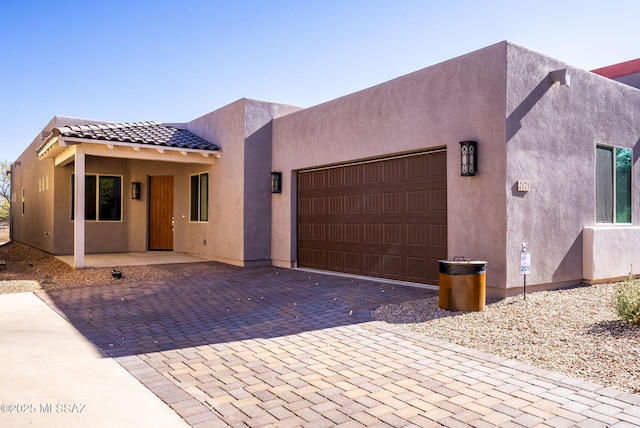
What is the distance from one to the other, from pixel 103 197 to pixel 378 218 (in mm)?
10038

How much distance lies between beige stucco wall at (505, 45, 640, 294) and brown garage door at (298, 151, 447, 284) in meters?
1.29

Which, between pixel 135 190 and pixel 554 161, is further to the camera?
pixel 135 190

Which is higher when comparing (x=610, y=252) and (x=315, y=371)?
(x=610, y=252)

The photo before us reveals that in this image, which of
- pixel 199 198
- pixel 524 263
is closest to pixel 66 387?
pixel 524 263

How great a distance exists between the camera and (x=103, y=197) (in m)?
15.4

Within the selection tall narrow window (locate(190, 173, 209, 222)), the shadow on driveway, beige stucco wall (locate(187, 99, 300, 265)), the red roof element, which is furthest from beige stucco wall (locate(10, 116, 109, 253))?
the red roof element

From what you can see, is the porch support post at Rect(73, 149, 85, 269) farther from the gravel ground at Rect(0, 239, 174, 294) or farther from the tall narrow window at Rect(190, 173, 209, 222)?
the tall narrow window at Rect(190, 173, 209, 222)

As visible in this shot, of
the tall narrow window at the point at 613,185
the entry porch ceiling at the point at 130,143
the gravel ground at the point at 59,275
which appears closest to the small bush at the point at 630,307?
the tall narrow window at the point at 613,185

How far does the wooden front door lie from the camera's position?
1568 centimetres

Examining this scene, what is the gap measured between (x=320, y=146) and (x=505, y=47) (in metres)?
4.76

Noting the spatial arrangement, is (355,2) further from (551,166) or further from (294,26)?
(551,166)

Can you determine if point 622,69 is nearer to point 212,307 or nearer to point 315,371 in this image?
point 212,307

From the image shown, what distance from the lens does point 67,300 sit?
7633 millimetres

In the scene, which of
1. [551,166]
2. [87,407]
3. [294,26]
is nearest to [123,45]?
[294,26]
